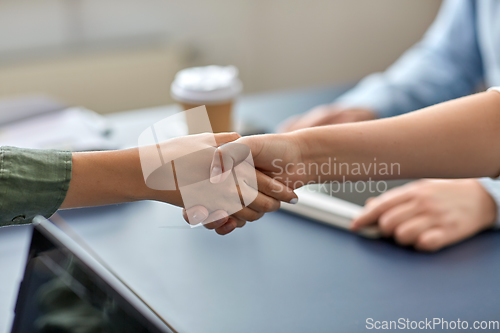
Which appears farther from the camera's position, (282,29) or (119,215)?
(282,29)

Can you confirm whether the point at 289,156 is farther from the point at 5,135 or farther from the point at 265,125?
the point at 5,135

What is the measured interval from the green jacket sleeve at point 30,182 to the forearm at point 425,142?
29 centimetres

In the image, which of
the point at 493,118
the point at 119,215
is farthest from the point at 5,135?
the point at 493,118

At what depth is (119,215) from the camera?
693 mm

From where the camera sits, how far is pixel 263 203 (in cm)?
56

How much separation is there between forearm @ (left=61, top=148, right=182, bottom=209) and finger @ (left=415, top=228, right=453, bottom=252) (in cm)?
33

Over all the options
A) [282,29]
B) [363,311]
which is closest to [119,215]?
[363,311]

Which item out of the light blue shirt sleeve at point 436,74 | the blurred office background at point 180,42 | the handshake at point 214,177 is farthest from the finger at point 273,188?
the blurred office background at point 180,42

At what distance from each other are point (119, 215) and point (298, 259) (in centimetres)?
29

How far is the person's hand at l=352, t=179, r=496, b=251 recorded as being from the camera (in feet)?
1.94

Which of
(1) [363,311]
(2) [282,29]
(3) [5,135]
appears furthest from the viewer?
(2) [282,29]

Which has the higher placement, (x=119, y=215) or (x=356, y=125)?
(x=356, y=125)

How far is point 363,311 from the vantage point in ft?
1.59

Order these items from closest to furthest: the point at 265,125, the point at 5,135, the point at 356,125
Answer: the point at 356,125 < the point at 5,135 < the point at 265,125
